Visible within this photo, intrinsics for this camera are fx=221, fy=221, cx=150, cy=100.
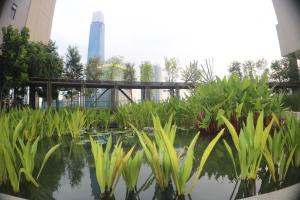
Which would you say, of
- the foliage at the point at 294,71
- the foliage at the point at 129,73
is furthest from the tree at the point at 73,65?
the foliage at the point at 294,71

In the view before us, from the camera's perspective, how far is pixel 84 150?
2350 mm

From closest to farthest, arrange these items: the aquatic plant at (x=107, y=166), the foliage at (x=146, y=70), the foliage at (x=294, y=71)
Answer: the aquatic plant at (x=107, y=166), the foliage at (x=294, y=71), the foliage at (x=146, y=70)

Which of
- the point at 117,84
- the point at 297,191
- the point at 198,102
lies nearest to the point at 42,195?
the point at 297,191

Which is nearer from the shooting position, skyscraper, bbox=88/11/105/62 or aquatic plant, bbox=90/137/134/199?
aquatic plant, bbox=90/137/134/199

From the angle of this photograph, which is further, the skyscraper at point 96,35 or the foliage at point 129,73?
the foliage at point 129,73

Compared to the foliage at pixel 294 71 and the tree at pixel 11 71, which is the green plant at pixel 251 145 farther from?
the tree at pixel 11 71

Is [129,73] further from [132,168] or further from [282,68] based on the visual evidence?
[132,168]

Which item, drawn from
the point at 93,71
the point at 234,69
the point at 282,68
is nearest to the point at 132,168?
the point at 282,68

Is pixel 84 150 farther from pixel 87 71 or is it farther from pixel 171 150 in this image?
pixel 87 71

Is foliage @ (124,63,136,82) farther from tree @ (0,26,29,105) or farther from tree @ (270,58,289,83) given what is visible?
tree @ (0,26,29,105)

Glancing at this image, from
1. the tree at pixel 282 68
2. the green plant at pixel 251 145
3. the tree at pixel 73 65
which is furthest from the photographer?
the tree at pixel 73 65

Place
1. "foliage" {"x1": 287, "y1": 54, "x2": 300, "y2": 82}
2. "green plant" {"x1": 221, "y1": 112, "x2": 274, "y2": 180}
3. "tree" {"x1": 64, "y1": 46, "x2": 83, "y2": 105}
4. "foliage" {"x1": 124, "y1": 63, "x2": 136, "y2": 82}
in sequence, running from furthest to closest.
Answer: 1. "foliage" {"x1": 124, "y1": 63, "x2": 136, "y2": 82}
2. "tree" {"x1": 64, "y1": 46, "x2": 83, "y2": 105}
3. "foliage" {"x1": 287, "y1": 54, "x2": 300, "y2": 82}
4. "green plant" {"x1": 221, "y1": 112, "x2": 274, "y2": 180}

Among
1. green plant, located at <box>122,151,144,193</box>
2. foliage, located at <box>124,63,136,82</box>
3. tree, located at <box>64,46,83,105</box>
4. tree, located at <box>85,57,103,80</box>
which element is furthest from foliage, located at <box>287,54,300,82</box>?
foliage, located at <box>124,63,136,82</box>

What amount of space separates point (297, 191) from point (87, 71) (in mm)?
19973
